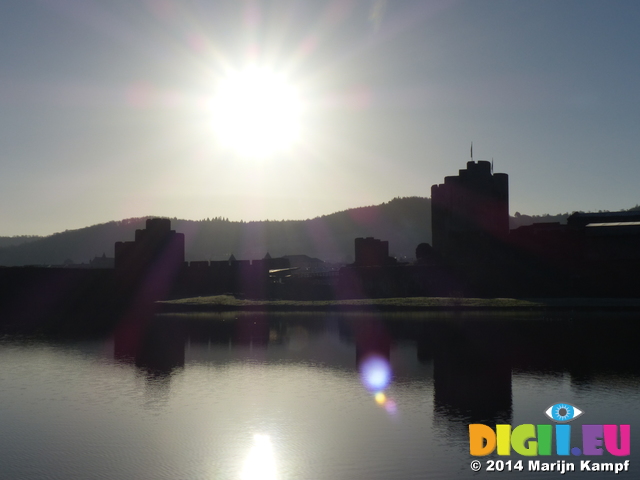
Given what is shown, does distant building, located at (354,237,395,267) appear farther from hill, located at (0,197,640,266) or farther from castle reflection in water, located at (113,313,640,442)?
hill, located at (0,197,640,266)

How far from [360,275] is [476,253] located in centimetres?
658

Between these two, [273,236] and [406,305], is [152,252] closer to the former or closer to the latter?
[406,305]

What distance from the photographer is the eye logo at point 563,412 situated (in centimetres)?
982

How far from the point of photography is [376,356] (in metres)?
16.5

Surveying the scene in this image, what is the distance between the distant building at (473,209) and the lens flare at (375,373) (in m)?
22.0

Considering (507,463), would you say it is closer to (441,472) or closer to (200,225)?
(441,472)

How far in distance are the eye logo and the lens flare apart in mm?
3171

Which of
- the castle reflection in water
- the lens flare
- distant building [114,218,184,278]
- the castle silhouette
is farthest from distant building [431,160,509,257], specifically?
the lens flare

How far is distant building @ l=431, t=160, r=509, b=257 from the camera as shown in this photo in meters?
37.0

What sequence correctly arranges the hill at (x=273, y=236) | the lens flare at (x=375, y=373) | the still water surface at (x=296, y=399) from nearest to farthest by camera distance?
the still water surface at (x=296, y=399) → the lens flare at (x=375, y=373) → the hill at (x=273, y=236)

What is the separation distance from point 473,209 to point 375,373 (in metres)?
25.1

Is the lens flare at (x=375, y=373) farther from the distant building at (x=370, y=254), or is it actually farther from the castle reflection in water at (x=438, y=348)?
the distant building at (x=370, y=254)

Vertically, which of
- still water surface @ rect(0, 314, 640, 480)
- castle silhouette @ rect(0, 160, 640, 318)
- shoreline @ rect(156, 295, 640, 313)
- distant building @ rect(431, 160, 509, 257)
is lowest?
still water surface @ rect(0, 314, 640, 480)

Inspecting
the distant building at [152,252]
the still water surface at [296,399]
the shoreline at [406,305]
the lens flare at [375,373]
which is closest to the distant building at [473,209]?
the shoreline at [406,305]
